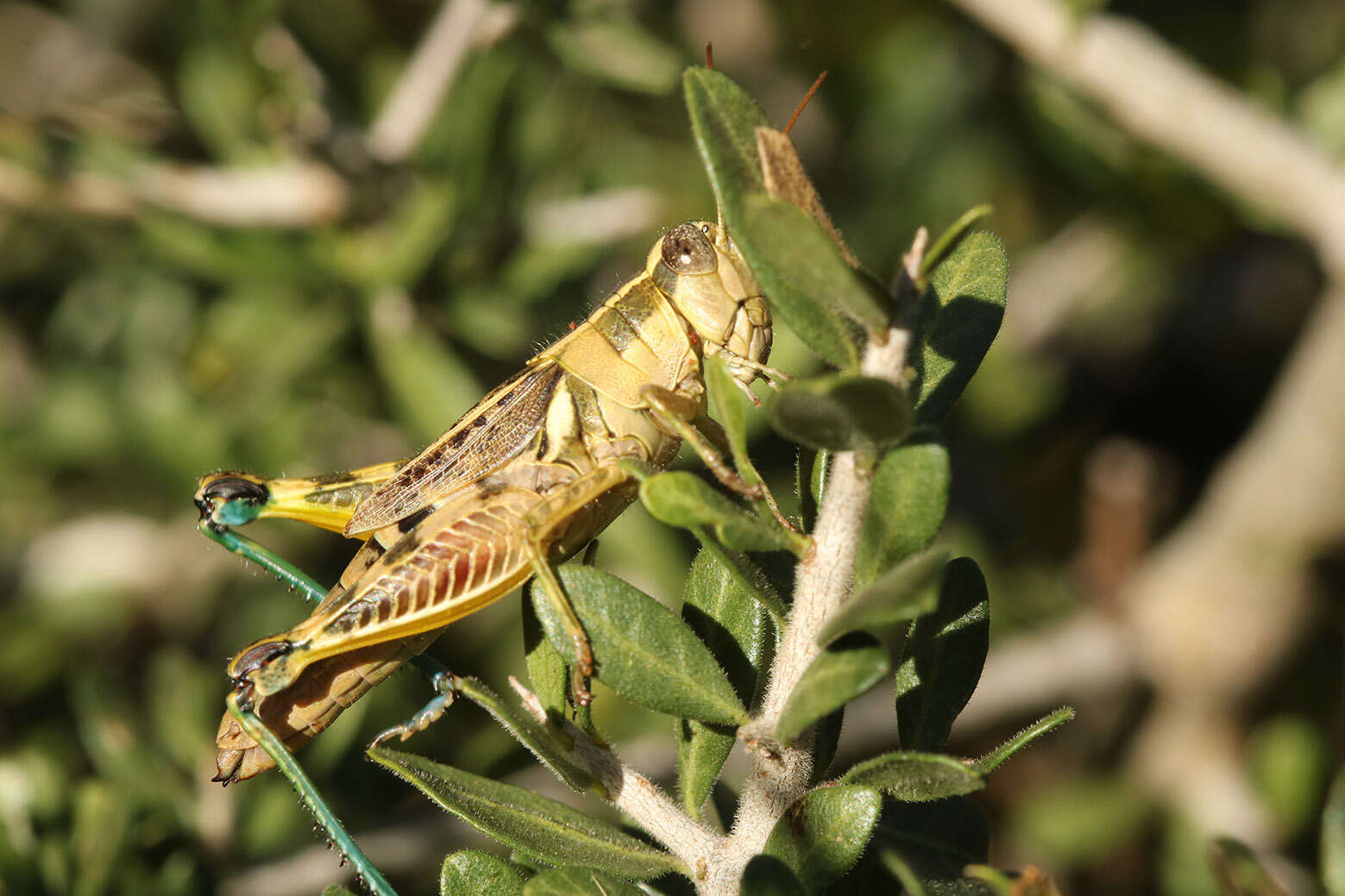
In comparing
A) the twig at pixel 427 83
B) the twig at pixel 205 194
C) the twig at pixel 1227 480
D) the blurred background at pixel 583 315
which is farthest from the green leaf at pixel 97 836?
the twig at pixel 1227 480

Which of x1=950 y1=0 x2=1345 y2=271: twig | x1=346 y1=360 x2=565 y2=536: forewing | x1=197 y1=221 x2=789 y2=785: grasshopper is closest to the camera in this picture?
x1=197 y1=221 x2=789 y2=785: grasshopper

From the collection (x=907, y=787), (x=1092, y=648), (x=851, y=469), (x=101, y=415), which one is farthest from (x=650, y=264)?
(x=101, y=415)

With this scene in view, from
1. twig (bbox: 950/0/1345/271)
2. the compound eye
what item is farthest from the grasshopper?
twig (bbox: 950/0/1345/271)

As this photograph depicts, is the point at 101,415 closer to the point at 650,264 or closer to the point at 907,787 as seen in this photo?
the point at 650,264

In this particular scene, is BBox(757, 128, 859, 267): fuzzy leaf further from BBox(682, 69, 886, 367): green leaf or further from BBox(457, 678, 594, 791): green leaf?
BBox(457, 678, 594, 791): green leaf

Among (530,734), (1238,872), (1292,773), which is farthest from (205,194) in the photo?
(1292,773)

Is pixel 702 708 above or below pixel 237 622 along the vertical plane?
above
